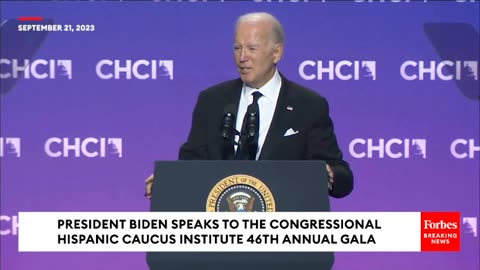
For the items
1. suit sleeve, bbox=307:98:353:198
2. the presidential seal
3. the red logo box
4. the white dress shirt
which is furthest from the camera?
the red logo box

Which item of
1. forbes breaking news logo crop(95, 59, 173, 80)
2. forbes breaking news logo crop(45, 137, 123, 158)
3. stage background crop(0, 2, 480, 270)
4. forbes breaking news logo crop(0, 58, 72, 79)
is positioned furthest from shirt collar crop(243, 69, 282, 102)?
forbes breaking news logo crop(0, 58, 72, 79)

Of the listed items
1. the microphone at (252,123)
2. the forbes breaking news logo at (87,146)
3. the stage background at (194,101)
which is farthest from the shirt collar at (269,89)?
the forbes breaking news logo at (87,146)

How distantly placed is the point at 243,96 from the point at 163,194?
1.12m

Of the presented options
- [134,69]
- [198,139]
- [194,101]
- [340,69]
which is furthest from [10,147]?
[340,69]

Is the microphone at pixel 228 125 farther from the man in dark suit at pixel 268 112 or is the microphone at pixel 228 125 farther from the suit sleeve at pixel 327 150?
the suit sleeve at pixel 327 150

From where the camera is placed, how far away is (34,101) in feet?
17.0

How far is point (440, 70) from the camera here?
5082 millimetres

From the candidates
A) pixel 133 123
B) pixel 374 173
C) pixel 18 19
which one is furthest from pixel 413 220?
pixel 18 19

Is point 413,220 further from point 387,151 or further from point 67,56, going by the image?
point 67,56

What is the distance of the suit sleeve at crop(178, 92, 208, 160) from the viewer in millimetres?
4265

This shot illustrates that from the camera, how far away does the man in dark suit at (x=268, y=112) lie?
4.19 m

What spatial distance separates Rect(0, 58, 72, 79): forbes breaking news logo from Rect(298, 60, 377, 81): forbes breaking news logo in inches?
53.5

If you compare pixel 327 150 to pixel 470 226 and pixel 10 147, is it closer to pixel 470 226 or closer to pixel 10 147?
pixel 470 226

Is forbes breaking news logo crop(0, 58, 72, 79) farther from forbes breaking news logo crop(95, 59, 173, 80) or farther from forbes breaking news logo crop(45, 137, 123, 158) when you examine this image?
forbes breaking news logo crop(45, 137, 123, 158)
